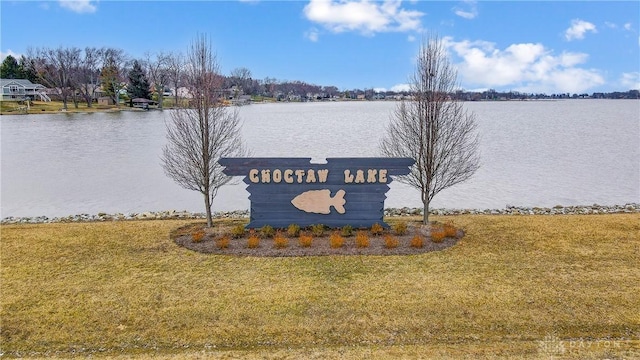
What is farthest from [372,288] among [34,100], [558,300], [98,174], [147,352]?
[34,100]

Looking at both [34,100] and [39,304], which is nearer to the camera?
[39,304]

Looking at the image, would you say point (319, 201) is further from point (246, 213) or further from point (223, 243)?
point (246, 213)

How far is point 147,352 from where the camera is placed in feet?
22.1

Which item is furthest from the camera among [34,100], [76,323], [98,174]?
[34,100]

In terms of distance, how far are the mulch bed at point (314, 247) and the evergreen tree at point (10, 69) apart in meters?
107

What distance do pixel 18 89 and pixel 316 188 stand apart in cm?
9996

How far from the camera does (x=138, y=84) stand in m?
94.2

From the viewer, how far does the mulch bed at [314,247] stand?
10750 mm

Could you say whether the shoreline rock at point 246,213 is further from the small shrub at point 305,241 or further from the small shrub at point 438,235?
the small shrub at point 305,241

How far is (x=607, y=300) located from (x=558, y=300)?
2.84 feet

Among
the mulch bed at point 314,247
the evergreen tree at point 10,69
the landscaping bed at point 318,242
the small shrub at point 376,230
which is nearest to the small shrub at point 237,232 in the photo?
the landscaping bed at point 318,242

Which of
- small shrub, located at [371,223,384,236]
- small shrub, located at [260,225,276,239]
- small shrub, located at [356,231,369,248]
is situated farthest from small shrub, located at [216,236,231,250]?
small shrub, located at [371,223,384,236]

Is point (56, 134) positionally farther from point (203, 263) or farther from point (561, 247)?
point (561, 247)

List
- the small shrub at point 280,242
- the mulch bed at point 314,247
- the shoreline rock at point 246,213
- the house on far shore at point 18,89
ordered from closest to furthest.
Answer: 1. the mulch bed at point 314,247
2. the small shrub at point 280,242
3. the shoreline rock at point 246,213
4. the house on far shore at point 18,89
